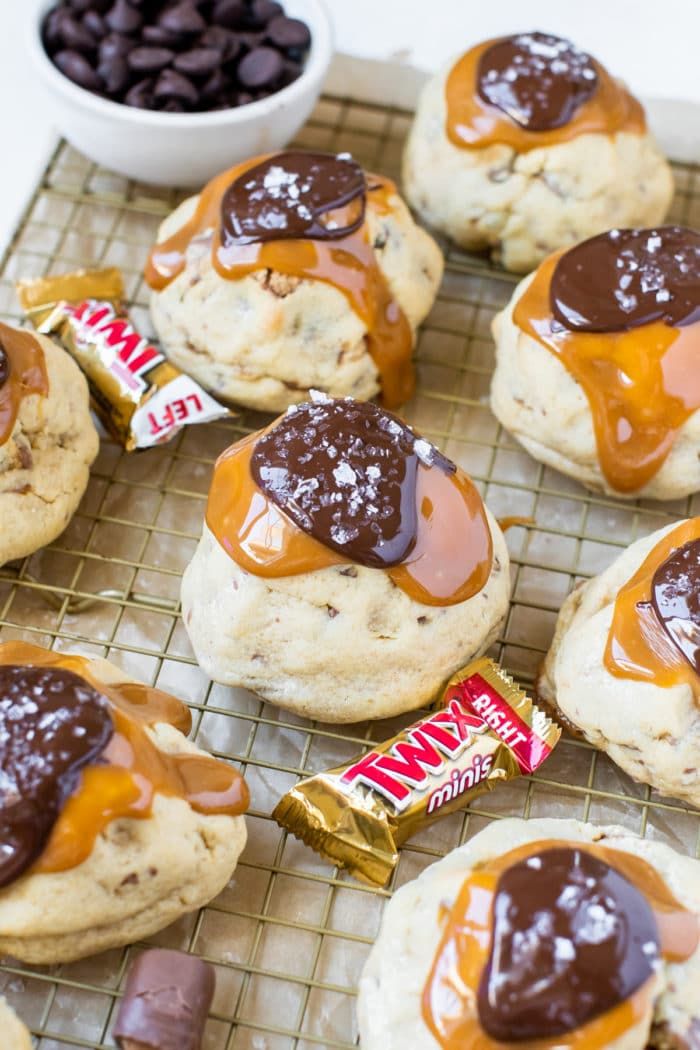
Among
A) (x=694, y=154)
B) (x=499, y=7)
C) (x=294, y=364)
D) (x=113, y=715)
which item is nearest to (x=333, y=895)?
(x=113, y=715)

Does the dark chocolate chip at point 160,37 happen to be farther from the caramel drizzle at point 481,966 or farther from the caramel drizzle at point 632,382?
the caramel drizzle at point 481,966

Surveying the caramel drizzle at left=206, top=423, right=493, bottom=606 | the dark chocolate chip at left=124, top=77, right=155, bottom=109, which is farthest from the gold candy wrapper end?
the dark chocolate chip at left=124, top=77, right=155, bottom=109

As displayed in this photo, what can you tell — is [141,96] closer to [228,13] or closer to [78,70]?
[78,70]

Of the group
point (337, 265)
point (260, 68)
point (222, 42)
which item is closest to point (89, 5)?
point (222, 42)

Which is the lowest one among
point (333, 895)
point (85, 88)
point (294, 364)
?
point (333, 895)

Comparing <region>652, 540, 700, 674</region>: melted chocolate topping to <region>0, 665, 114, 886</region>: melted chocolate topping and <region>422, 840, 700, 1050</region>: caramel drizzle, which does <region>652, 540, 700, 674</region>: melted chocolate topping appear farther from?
<region>0, 665, 114, 886</region>: melted chocolate topping

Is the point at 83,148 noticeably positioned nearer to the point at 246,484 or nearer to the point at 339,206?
the point at 339,206
